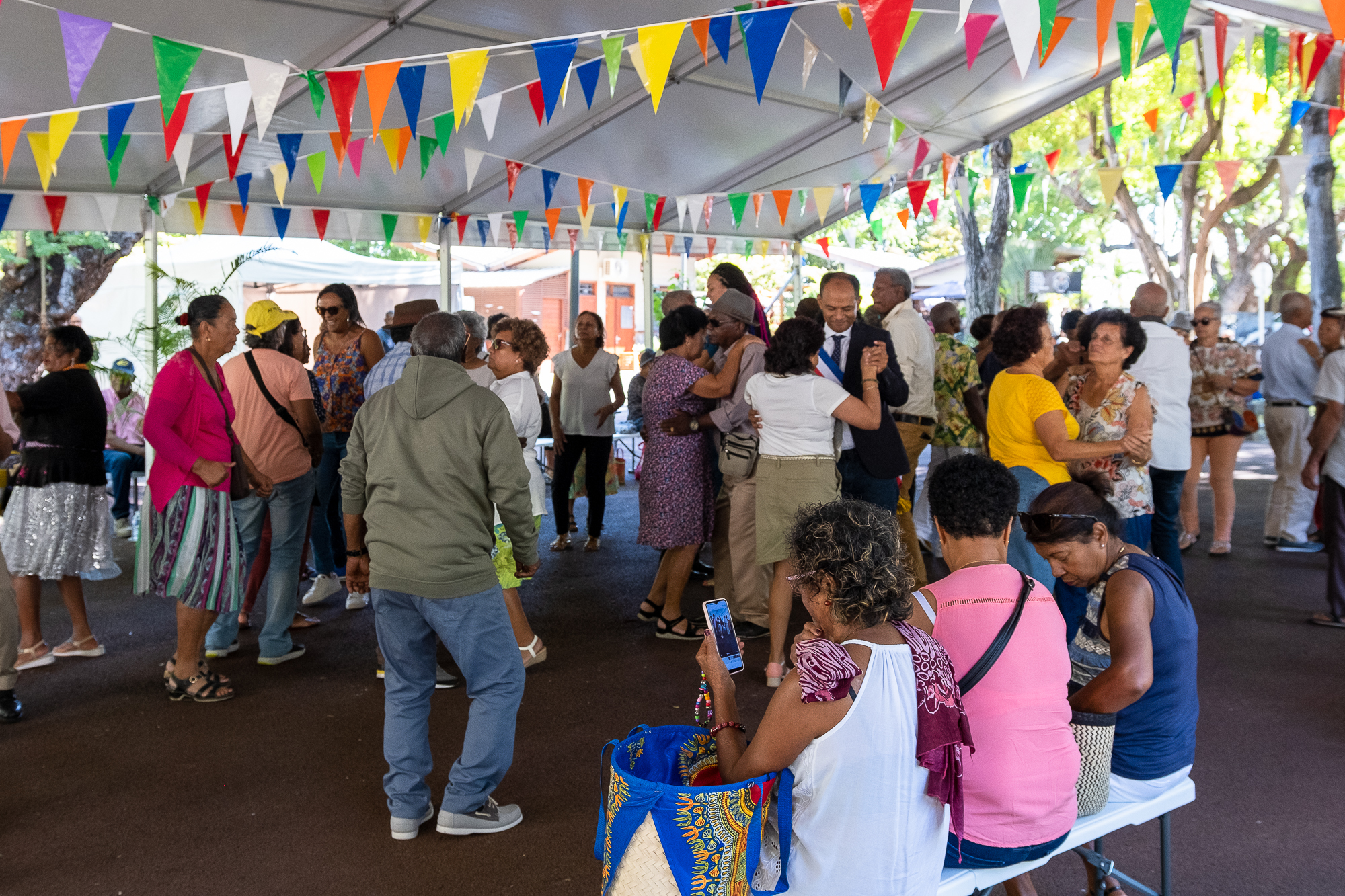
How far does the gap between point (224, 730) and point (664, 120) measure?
213 inches

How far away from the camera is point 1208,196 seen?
20.2 metres

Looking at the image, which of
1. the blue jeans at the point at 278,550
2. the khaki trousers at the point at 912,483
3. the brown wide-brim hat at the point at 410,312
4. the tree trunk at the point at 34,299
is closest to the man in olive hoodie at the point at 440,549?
the brown wide-brim hat at the point at 410,312

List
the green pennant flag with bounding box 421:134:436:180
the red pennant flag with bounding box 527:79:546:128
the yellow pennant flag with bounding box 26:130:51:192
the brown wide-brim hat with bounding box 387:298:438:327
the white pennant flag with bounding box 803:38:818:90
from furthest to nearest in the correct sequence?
1. the green pennant flag with bounding box 421:134:436:180
2. the white pennant flag with bounding box 803:38:818:90
3. the red pennant flag with bounding box 527:79:546:128
4. the yellow pennant flag with bounding box 26:130:51:192
5. the brown wide-brim hat with bounding box 387:298:438:327

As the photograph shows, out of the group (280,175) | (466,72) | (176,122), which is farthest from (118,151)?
(466,72)

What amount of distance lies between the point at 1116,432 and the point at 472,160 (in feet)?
17.5

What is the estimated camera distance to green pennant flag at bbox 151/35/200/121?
173 inches

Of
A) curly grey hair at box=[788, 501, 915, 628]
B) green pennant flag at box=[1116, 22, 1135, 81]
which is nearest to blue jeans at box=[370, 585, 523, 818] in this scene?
curly grey hair at box=[788, 501, 915, 628]

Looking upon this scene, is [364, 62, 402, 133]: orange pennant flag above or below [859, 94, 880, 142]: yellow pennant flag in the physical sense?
below

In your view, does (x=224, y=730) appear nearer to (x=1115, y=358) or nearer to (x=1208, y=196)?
(x=1115, y=358)

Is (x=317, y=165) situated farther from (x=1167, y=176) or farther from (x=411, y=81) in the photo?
(x=1167, y=176)

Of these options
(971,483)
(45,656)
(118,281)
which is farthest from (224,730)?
(118,281)

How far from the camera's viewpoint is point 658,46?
4.79m

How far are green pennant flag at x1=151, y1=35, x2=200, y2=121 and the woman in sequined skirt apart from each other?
44.8 inches

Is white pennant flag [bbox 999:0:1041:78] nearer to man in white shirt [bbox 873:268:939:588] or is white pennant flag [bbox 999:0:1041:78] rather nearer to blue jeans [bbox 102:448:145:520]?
man in white shirt [bbox 873:268:939:588]
